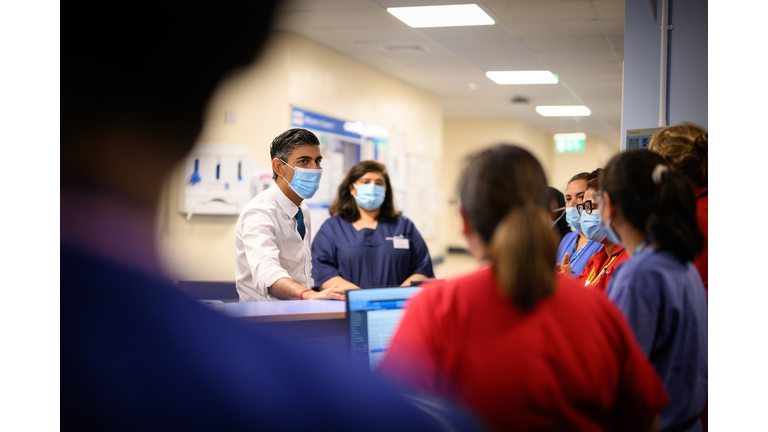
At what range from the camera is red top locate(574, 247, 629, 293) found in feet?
7.11

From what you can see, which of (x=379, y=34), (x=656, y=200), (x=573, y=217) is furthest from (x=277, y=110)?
(x=656, y=200)

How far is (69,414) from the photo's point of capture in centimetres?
41

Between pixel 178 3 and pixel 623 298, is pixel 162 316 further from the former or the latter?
pixel 623 298

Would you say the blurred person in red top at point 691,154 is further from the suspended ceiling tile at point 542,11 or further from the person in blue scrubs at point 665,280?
the suspended ceiling tile at point 542,11

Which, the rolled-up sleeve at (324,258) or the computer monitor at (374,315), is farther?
the rolled-up sleeve at (324,258)

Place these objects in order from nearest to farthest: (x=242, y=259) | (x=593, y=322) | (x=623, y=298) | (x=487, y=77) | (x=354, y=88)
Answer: (x=593, y=322) < (x=623, y=298) < (x=242, y=259) < (x=354, y=88) < (x=487, y=77)

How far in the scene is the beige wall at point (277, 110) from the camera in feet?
1.21

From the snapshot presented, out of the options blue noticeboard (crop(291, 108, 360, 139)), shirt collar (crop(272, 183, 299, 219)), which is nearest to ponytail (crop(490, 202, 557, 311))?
shirt collar (crop(272, 183, 299, 219))

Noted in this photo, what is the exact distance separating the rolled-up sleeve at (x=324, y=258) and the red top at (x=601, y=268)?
151 centimetres

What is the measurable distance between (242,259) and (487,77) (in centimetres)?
650

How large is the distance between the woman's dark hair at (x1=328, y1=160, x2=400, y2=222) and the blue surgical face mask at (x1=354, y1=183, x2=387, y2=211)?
0.05m

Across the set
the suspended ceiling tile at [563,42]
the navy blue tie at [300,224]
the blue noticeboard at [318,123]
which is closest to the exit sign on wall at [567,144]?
the suspended ceiling tile at [563,42]

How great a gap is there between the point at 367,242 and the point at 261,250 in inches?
48.5

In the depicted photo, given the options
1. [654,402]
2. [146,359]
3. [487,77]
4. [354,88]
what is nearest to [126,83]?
[146,359]
